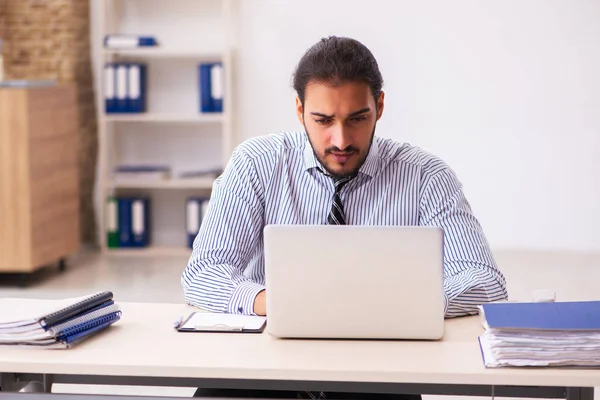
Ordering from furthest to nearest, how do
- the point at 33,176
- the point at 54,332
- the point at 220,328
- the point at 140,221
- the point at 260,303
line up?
the point at 140,221 < the point at 33,176 < the point at 260,303 < the point at 220,328 < the point at 54,332

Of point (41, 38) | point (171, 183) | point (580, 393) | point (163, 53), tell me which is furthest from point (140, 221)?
point (580, 393)

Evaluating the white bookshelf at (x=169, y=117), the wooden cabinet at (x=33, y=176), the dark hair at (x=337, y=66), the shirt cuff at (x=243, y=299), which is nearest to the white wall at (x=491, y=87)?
the white bookshelf at (x=169, y=117)

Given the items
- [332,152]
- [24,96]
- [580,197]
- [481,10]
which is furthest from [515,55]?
[332,152]

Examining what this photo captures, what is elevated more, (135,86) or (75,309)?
(135,86)

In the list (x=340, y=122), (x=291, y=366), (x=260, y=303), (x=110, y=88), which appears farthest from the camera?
(x=110, y=88)

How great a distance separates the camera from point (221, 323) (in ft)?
6.24

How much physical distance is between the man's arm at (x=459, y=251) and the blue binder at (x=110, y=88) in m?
3.96

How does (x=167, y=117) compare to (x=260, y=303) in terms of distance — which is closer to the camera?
(x=260, y=303)

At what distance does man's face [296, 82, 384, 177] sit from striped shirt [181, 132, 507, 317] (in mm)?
135

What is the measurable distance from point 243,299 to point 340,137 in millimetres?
427

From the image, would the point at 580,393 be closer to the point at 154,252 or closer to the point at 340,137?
the point at 340,137

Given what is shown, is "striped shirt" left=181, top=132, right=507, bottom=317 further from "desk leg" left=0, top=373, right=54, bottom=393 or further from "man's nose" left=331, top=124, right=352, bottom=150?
"desk leg" left=0, top=373, right=54, bottom=393

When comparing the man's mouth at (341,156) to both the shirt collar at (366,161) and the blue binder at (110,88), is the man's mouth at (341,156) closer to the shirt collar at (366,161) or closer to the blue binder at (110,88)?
the shirt collar at (366,161)

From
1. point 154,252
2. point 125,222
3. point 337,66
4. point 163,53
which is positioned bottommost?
point 154,252
